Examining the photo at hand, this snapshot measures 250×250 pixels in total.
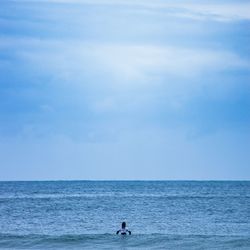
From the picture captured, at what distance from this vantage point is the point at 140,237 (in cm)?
4628

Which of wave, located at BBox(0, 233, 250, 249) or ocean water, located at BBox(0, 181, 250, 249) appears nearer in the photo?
wave, located at BBox(0, 233, 250, 249)

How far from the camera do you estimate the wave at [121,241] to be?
143 feet

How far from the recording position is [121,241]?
45188mm

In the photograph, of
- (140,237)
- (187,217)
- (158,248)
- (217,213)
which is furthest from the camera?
(217,213)

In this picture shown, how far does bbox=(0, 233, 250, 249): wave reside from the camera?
4350cm

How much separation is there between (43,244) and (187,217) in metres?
20.3

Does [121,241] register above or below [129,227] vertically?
below

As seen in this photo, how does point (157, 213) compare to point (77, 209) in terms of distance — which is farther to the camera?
point (77, 209)

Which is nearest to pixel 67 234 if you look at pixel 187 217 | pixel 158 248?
pixel 158 248

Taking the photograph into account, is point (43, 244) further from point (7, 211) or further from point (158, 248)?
point (7, 211)

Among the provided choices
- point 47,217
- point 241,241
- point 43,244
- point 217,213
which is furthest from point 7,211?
point 241,241

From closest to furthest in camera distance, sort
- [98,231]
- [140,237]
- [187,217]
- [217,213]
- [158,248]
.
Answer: [158,248], [140,237], [98,231], [187,217], [217,213]

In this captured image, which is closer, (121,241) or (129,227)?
(121,241)

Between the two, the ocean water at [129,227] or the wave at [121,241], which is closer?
the wave at [121,241]
